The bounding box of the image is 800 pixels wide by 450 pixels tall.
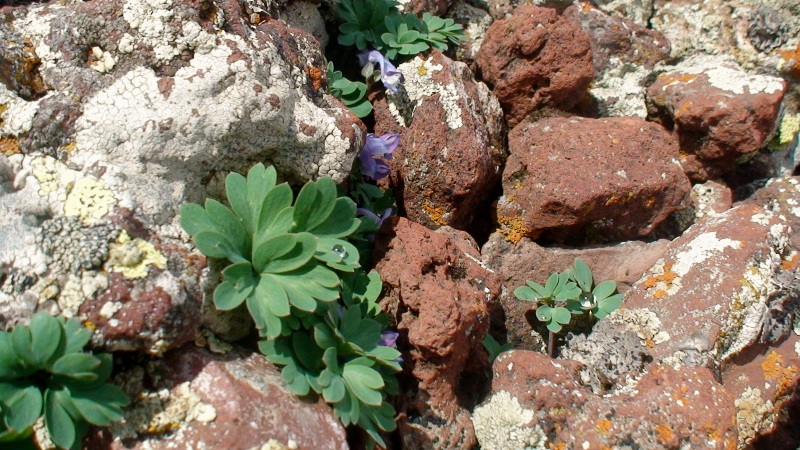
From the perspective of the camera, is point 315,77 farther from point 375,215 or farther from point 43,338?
point 43,338

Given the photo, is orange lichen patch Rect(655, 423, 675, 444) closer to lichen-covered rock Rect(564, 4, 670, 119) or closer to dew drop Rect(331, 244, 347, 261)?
dew drop Rect(331, 244, 347, 261)

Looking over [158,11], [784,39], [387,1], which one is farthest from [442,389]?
[784,39]

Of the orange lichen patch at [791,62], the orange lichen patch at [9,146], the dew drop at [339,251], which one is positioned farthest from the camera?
the orange lichen patch at [791,62]

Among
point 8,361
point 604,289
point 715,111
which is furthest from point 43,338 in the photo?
point 715,111

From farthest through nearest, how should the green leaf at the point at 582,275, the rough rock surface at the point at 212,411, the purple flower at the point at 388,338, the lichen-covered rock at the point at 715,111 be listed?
the lichen-covered rock at the point at 715,111 < the green leaf at the point at 582,275 < the purple flower at the point at 388,338 < the rough rock surface at the point at 212,411

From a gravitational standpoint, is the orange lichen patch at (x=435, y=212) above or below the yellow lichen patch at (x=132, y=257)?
below

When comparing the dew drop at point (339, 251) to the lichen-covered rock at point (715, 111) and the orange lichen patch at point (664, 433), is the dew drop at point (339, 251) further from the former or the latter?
the lichen-covered rock at point (715, 111)

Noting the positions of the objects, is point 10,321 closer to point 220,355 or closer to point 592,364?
point 220,355

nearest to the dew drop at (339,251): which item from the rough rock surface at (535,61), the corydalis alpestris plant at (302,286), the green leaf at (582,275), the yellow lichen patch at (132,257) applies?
the corydalis alpestris plant at (302,286)

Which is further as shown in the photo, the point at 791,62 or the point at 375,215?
the point at 791,62
